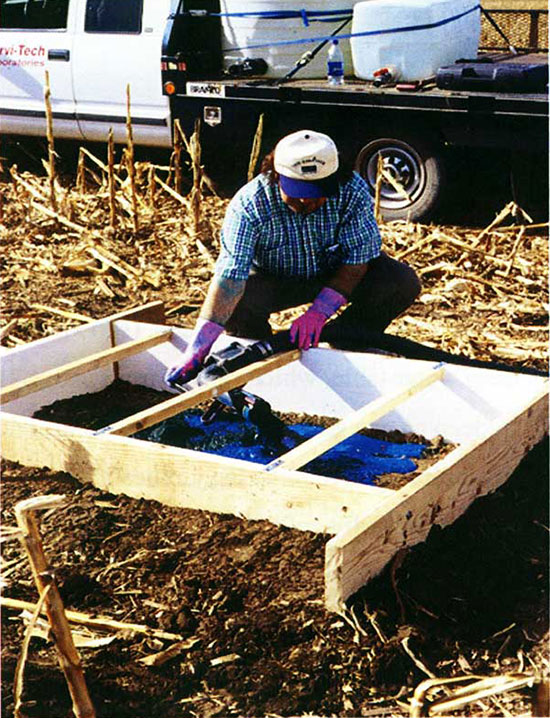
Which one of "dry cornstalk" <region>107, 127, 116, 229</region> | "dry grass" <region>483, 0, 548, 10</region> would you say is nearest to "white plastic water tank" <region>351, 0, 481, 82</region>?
"dry cornstalk" <region>107, 127, 116, 229</region>

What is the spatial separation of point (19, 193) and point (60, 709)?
24.5 feet

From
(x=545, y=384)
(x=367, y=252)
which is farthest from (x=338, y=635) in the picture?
(x=367, y=252)

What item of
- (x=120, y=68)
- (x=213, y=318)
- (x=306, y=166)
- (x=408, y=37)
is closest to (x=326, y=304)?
(x=213, y=318)

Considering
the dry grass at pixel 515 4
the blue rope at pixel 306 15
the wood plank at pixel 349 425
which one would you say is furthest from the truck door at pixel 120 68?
the dry grass at pixel 515 4

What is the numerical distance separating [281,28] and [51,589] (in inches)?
305

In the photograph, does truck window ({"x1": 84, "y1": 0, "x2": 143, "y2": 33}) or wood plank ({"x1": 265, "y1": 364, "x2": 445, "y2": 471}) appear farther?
truck window ({"x1": 84, "y1": 0, "x2": 143, "y2": 33})

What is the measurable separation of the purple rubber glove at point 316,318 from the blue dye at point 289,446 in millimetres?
405

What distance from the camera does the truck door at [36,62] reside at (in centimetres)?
1038

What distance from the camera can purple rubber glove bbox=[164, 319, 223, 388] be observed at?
199 inches

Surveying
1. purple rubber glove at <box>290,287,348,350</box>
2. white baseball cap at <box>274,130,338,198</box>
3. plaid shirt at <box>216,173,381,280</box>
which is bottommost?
purple rubber glove at <box>290,287,348,350</box>

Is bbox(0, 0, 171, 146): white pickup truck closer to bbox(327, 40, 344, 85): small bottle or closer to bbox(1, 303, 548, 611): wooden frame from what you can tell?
bbox(327, 40, 344, 85): small bottle

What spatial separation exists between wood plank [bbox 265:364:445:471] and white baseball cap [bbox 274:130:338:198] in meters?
0.93

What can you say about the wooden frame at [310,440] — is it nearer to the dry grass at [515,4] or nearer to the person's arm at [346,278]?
the person's arm at [346,278]

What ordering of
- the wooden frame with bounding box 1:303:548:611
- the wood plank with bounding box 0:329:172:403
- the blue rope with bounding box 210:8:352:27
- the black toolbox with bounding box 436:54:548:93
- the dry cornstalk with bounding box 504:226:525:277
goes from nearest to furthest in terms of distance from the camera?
1. the wooden frame with bounding box 1:303:548:611
2. the wood plank with bounding box 0:329:172:403
3. the dry cornstalk with bounding box 504:226:525:277
4. the black toolbox with bounding box 436:54:548:93
5. the blue rope with bounding box 210:8:352:27
